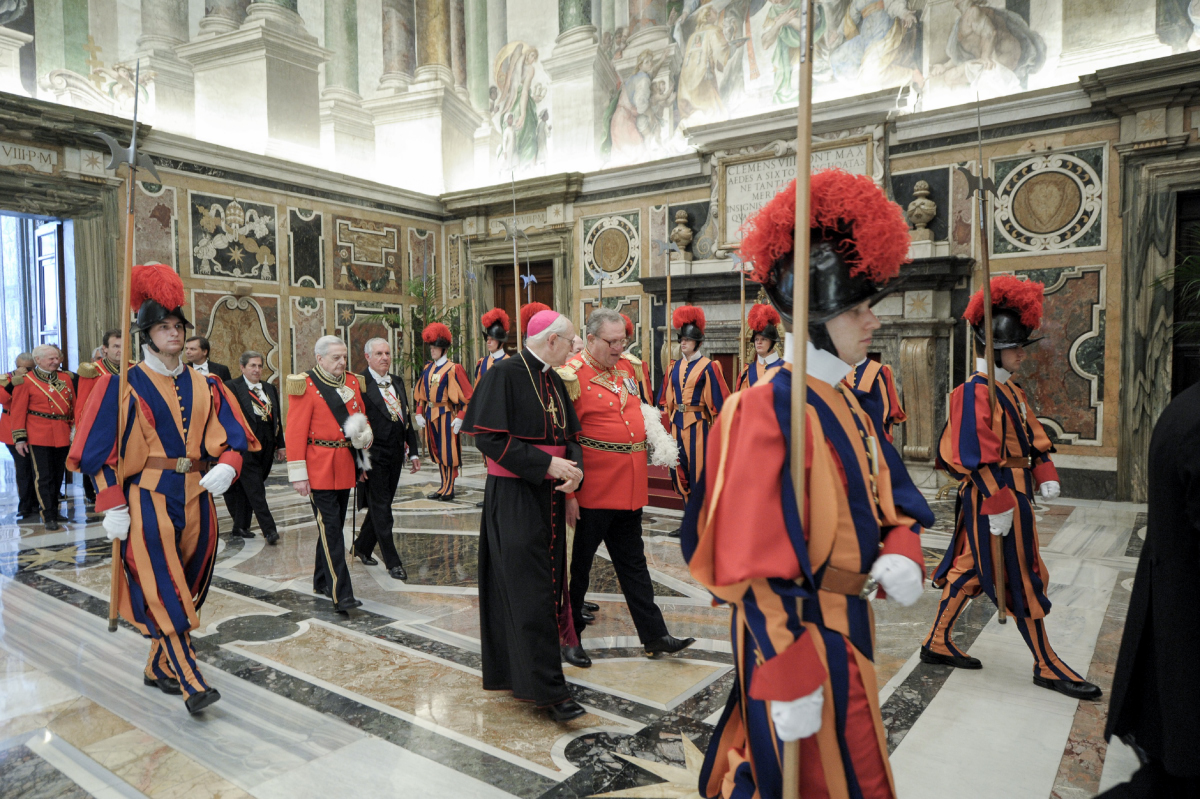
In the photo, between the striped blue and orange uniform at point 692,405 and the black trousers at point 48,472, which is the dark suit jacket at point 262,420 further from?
the striped blue and orange uniform at point 692,405

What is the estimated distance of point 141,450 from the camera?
3119 millimetres

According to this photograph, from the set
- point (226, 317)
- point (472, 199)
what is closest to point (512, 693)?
point (226, 317)

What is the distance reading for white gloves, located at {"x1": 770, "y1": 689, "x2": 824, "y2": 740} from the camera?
144cm

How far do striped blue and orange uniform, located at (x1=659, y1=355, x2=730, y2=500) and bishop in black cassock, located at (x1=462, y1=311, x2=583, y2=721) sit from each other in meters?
3.12

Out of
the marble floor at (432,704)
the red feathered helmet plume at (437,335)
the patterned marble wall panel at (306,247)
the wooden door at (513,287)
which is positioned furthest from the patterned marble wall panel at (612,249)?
the marble floor at (432,704)

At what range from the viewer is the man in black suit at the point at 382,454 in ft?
16.9

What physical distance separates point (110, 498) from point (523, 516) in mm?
1684

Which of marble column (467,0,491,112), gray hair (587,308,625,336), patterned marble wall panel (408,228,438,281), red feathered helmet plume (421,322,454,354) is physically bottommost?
gray hair (587,308,625,336)

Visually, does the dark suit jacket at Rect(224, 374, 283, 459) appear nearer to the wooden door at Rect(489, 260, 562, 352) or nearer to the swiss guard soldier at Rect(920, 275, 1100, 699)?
the swiss guard soldier at Rect(920, 275, 1100, 699)

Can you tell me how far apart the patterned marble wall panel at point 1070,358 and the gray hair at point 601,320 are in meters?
6.25

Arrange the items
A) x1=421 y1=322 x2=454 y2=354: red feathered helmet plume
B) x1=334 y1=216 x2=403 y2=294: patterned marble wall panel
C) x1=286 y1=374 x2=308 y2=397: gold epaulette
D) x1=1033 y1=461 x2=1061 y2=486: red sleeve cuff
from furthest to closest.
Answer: x1=334 y1=216 x2=403 y2=294: patterned marble wall panel → x1=421 y1=322 x2=454 y2=354: red feathered helmet plume → x1=286 y1=374 x2=308 y2=397: gold epaulette → x1=1033 y1=461 x2=1061 y2=486: red sleeve cuff

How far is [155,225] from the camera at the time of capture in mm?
9227

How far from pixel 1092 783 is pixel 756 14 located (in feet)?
32.5

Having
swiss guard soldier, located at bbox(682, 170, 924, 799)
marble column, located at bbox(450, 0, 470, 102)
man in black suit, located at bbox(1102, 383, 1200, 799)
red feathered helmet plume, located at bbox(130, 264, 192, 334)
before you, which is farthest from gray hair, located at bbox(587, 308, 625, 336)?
marble column, located at bbox(450, 0, 470, 102)
